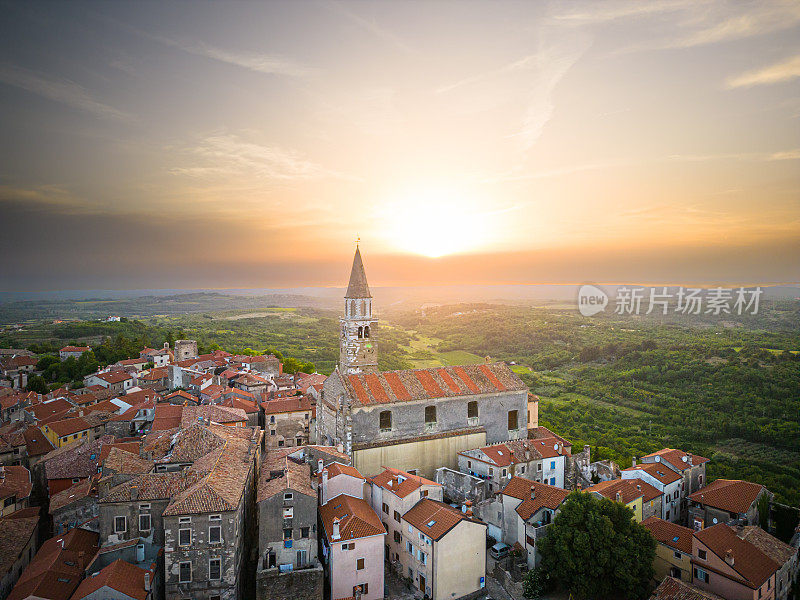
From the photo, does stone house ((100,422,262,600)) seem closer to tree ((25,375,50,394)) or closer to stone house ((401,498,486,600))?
stone house ((401,498,486,600))

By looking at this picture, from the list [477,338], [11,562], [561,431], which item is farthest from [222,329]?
[11,562]

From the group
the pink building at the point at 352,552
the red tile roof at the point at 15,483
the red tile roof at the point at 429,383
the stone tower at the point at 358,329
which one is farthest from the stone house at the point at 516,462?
the red tile roof at the point at 15,483

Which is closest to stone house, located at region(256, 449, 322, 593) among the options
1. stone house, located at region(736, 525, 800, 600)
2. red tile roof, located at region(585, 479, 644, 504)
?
red tile roof, located at region(585, 479, 644, 504)

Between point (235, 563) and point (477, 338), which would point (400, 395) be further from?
point (477, 338)

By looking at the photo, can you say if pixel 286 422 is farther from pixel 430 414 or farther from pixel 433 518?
pixel 433 518

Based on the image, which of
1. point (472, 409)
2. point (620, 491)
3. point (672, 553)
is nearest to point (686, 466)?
point (620, 491)

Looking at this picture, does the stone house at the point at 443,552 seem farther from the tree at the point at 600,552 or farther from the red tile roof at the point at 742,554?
the red tile roof at the point at 742,554
